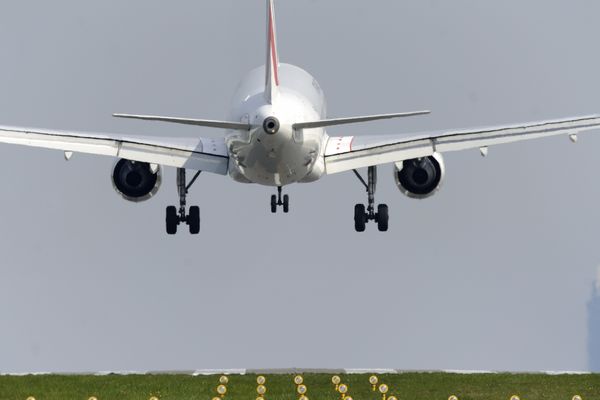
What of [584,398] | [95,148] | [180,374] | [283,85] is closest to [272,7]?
[283,85]

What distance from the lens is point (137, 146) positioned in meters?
82.4

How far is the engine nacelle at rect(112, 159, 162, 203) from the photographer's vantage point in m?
82.9

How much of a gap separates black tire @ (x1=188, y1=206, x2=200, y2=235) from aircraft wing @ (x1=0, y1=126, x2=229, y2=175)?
9.72 ft

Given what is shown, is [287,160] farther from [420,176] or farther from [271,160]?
[420,176]

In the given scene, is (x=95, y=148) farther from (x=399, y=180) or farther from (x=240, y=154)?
(x=399, y=180)

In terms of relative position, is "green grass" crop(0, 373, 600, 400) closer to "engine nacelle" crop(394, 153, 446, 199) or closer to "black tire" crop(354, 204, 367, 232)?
"engine nacelle" crop(394, 153, 446, 199)

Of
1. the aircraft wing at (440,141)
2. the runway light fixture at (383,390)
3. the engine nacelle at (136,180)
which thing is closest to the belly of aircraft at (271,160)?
the aircraft wing at (440,141)

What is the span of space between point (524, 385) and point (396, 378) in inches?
214

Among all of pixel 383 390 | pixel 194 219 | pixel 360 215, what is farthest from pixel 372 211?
pixel 383 390

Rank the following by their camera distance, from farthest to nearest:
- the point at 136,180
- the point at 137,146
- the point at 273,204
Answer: the point at 273,204
the point at 136,180
the point at 137,146

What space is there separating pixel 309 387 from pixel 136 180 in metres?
15.6

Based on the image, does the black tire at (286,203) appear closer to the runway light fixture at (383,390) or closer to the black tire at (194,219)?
the black tire at (194,219)

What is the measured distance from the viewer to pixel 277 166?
76.9 meters

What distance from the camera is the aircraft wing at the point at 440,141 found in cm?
8181
